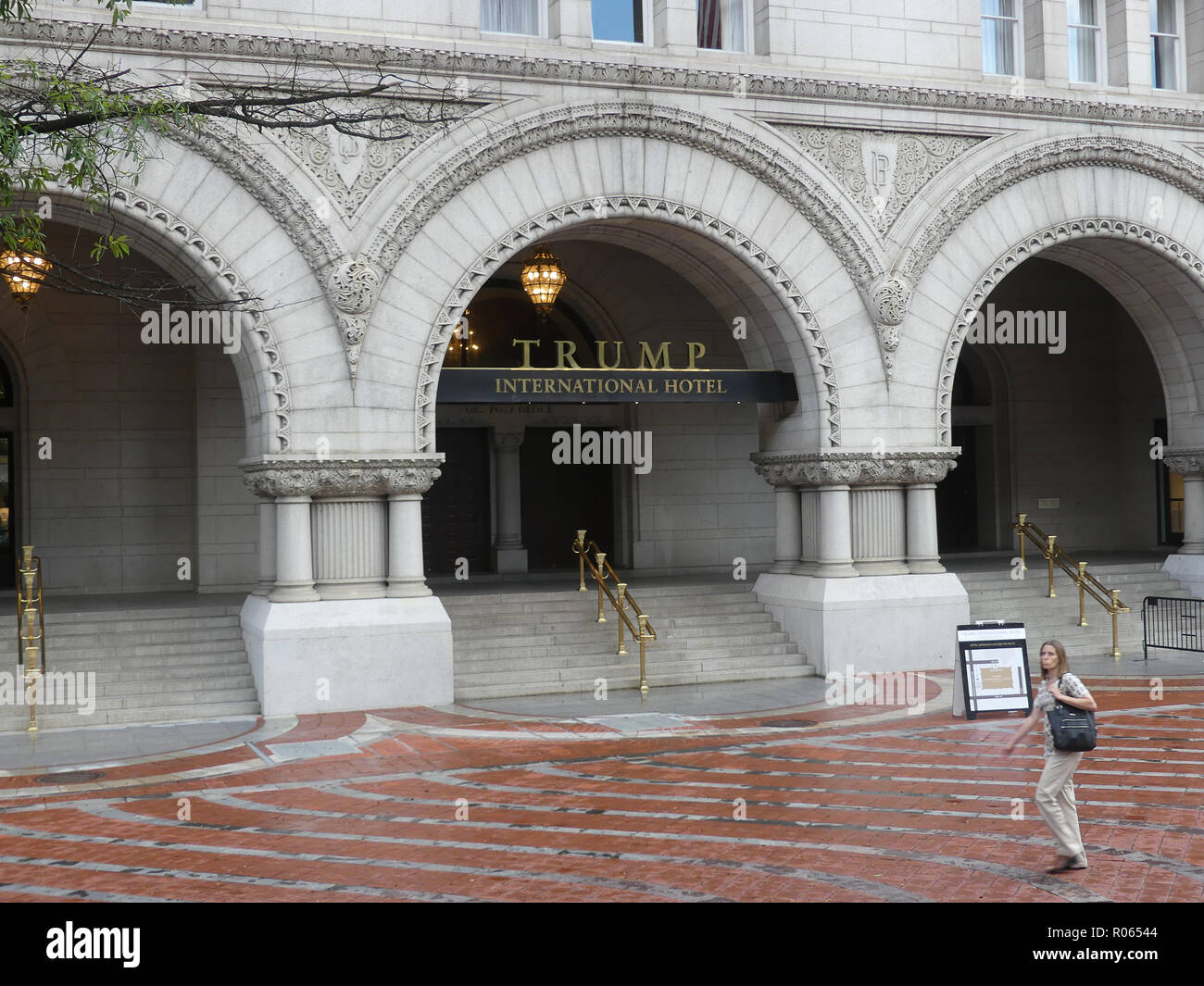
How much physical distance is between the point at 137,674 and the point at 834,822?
9.24 metres

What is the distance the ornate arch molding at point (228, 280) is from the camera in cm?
1541

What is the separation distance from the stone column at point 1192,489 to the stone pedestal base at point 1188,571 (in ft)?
0.46

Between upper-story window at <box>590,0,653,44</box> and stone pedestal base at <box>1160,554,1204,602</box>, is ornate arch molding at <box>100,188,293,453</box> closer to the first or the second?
upper-story window at <box>590,0,653,44</box>

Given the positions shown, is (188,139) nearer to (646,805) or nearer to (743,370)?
(743,370)

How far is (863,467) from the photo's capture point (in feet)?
60.9

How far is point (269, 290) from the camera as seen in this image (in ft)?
52.6

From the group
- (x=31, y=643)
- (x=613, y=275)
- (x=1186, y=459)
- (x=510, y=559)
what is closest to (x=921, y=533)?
(x=1186, y=459)

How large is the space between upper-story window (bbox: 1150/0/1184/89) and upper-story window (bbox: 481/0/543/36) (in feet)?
32.9

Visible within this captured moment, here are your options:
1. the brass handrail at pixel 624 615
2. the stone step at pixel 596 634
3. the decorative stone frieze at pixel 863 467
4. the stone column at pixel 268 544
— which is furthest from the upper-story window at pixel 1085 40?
the stone column at pixel 268 544

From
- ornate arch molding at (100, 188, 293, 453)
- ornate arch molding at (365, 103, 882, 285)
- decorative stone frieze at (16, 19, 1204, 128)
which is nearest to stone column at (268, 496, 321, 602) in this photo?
ornate arch molding at (100, 188, 293, 453)

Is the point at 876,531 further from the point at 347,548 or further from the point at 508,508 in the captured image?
the point at 347,548

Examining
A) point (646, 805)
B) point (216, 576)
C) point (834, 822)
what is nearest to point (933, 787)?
point (834, 822)

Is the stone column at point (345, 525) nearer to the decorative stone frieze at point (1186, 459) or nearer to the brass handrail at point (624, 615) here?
the brass handrail at point (624, 615)

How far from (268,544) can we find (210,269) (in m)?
3.41
